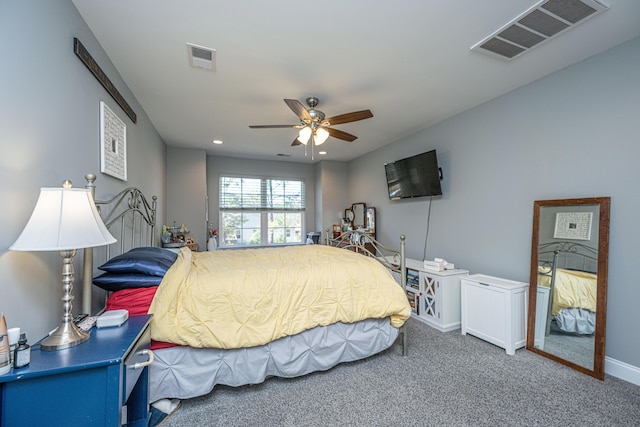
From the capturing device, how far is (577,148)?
232 centimetres

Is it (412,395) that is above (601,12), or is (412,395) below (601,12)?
below

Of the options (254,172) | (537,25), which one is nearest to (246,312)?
(537,25)

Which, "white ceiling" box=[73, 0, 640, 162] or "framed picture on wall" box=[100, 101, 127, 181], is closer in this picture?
"white ceiling" box=[73, 0, 640, 162]

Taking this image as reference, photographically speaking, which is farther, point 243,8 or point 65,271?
point 243,8

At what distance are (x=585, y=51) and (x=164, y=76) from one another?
11.9ft

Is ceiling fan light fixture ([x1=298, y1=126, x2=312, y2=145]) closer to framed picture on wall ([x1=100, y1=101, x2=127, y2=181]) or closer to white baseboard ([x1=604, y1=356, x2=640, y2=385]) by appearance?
framed picture on wall ([x1=100, y1=101, x2=127, y2=181])

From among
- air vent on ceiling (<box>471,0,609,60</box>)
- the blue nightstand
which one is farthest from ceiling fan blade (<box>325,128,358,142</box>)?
the blue nightstand

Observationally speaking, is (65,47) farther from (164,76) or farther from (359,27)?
(359,27)

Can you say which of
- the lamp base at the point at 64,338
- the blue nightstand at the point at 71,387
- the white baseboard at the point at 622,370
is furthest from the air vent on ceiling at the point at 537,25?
the lamp base at the point at 64,338

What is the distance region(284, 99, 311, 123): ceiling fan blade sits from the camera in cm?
231

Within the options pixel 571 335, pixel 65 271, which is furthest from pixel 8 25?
pixel 571 335

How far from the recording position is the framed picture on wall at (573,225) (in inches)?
86.7

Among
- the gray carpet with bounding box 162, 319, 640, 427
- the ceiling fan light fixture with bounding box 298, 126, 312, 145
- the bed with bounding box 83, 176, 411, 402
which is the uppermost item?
the ceiling fan light fixture with bounding box 298, 126, 312, 145

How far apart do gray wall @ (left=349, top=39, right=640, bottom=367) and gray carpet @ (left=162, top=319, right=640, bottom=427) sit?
56cm
